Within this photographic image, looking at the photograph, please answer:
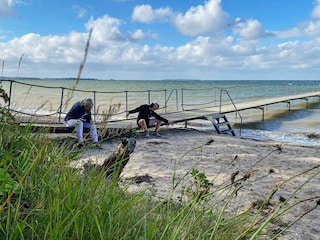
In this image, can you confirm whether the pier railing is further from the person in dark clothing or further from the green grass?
the person in dark clothing

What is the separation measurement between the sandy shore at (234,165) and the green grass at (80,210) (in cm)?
157

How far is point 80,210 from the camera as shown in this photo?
147 cm

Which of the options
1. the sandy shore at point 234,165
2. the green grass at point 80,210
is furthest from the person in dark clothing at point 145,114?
the green grass at point 80,210

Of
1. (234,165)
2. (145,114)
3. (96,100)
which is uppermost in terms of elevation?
(145,114)

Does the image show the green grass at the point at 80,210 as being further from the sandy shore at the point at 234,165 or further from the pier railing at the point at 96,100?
the sandy shore at the point at 234,165

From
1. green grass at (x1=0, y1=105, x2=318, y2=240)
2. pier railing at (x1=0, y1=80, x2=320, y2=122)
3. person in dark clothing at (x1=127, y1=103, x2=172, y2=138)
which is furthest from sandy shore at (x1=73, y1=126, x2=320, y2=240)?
green grass at (x1=0, y1=105, x2=318, y2=240)

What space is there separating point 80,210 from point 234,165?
614 cm

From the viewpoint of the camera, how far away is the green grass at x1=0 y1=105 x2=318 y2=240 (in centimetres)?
151

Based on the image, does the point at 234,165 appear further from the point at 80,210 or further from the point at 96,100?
the point at 96,100

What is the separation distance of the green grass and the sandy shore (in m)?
1.57

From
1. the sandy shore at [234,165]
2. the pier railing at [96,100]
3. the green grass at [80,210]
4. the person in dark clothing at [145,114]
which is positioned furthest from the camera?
the person in dark clothing at [145,114]

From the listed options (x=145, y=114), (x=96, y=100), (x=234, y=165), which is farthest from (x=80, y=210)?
(x=96, y=100)

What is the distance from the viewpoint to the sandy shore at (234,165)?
181 inches

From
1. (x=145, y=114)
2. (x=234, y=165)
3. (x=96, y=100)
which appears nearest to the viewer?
(x=234, y=165)
